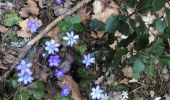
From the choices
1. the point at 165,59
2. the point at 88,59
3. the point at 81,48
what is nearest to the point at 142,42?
the point at 165,59

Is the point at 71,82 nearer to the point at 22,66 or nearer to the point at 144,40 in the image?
the point at 22,66

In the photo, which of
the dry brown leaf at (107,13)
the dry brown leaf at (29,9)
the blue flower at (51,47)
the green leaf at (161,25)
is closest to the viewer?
the green leaf at (161,25)

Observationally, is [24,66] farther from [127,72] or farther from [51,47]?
[127,72]

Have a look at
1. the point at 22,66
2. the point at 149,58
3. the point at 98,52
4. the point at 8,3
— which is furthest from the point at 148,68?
the point at 8,3

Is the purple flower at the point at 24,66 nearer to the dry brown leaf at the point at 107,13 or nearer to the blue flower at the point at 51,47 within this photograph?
the blue flower at the point at 51,47

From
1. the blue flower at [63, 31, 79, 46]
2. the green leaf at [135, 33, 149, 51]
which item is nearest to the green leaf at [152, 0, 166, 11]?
the green leaf at [135, 33, 149, 51]

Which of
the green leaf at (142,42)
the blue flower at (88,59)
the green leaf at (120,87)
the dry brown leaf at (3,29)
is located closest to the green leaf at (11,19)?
the dry brown leaf at (3,29)
